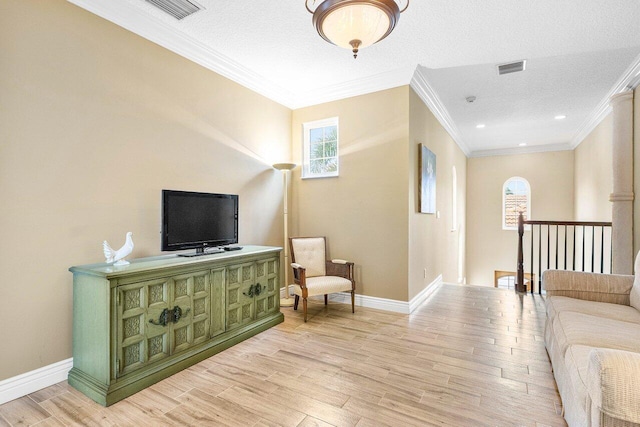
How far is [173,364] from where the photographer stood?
2.41 metres

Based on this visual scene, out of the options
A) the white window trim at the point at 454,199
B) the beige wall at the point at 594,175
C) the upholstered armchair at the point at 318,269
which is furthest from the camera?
the white window trim at the point at 454,199

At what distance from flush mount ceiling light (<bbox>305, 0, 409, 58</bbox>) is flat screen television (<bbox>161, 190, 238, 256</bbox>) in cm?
178

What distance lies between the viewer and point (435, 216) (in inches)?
206

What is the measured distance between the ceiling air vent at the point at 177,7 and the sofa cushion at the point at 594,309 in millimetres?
3779

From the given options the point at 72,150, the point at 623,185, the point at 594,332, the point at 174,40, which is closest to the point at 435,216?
the point at 623,185

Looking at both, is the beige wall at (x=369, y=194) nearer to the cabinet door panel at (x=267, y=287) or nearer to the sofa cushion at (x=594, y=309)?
the cabinet door panel at (x=267, y=287)

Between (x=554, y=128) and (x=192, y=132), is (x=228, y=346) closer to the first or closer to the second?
(x=192, y=132)

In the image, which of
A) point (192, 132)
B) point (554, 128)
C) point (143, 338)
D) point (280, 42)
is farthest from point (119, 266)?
point (554, 128)

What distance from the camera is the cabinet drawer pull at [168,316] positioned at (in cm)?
234

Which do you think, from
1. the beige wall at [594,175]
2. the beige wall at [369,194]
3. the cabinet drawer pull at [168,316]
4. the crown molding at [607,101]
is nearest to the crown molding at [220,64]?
the beige wall at [369,194]

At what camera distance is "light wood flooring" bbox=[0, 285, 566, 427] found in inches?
74.9

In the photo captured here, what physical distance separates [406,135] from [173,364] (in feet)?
11.0

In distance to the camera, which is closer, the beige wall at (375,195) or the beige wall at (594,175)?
the beige wall at (375,195)

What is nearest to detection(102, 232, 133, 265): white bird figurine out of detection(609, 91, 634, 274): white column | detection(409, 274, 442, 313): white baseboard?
detection(409, 274, 442, 313): white baseboard
